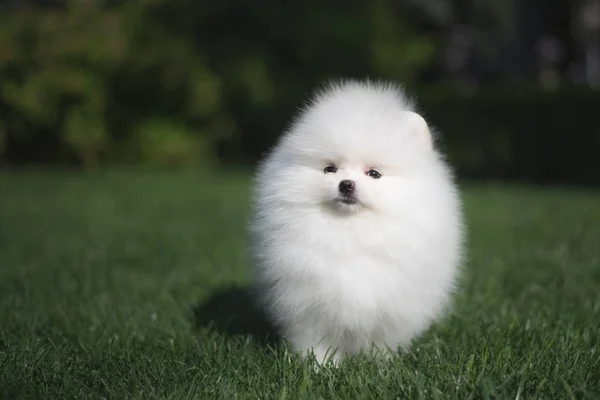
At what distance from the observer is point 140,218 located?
23.9 feet

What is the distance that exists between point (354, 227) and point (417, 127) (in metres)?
0.50

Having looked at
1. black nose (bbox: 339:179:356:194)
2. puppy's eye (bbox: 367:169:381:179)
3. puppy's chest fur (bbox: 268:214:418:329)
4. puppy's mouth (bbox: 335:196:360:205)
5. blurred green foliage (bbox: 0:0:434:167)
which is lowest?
blurred green foliage (bbox: 0:0:434:167)

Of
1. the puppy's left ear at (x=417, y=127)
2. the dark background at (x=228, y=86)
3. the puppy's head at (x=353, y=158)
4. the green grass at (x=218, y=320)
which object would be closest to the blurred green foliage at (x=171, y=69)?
the dark background at (x=228, y=86)

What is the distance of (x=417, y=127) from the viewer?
101 inches

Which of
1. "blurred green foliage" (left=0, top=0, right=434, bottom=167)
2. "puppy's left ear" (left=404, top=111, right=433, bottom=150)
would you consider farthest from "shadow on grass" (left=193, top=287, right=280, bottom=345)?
"blurred green foliage" (left=0, top=0, right=434, bottom=167)

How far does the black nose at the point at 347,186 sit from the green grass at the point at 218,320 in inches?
27.2

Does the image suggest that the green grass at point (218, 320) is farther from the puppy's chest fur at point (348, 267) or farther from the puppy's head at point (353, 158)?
the puppy's head at point (353, 158)

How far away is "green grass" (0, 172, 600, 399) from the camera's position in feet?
7.54

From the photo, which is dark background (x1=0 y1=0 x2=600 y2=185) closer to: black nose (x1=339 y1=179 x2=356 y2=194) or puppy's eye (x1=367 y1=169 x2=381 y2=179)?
puppy's eye (x1=367 y1=169 x2=381 y2=179)

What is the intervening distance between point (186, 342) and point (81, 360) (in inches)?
18.9

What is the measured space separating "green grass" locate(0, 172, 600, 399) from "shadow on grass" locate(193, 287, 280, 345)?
13 millimetres

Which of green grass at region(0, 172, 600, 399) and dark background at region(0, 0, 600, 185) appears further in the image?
dark background at region(0, 0, 600, 185)

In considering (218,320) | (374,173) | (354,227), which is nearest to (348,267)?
(354,227)

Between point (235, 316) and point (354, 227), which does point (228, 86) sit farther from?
point (354, 227)
